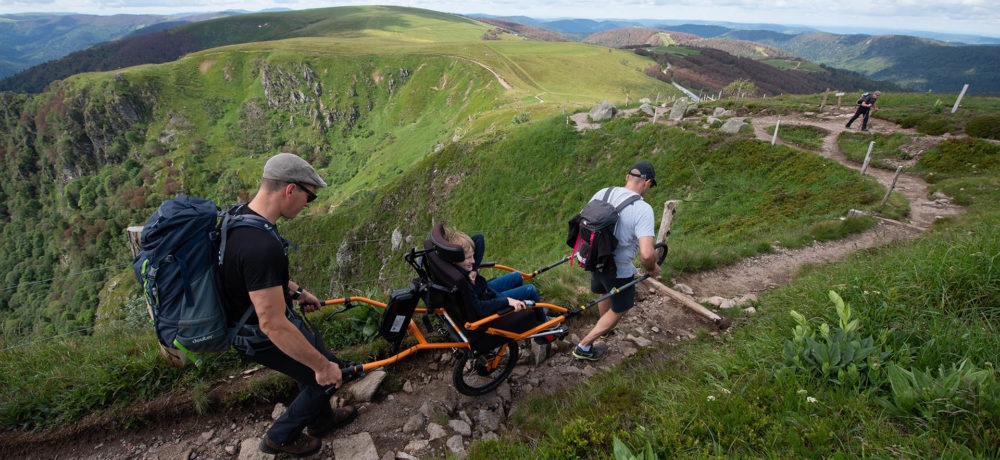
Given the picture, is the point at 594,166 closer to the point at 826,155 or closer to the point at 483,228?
the point at 483,228

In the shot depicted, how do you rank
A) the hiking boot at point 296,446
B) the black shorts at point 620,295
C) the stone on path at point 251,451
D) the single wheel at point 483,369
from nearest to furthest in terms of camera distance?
1. the hiking boot at point 296,446
2. the stone on path at point 251,451
3. the single wheel at point 483,369
4. the black shorts at point 620,295

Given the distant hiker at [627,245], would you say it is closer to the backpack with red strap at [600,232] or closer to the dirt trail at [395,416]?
the backpack with red strap at [600,232]

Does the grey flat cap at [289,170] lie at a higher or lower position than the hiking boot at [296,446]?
higher

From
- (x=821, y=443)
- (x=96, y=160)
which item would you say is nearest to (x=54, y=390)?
(x=821, y=443)

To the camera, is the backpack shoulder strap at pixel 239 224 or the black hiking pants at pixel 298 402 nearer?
the backpack shoulder strap at pixel 239 224

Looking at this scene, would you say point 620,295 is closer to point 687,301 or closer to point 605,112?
point 687,301

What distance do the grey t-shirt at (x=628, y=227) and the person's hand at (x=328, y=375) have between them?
330 cm

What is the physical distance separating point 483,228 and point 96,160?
145768mm

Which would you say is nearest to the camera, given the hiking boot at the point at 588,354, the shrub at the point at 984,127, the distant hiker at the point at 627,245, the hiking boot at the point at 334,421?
the hiking boot at the point at 334,421

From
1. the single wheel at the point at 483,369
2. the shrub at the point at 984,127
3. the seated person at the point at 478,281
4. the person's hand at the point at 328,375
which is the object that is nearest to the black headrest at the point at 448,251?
the seated person at the point at 478,281

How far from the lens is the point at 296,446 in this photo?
3582mm

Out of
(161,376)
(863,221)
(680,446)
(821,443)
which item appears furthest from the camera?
(863,221)

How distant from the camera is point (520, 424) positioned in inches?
158

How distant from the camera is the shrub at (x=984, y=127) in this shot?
15881mm
